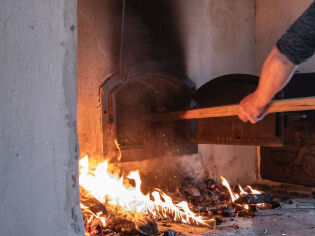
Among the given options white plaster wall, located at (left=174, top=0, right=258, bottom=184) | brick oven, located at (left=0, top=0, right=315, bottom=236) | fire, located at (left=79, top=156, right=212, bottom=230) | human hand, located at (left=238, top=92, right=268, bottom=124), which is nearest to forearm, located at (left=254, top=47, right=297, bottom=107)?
human hand, located at (left=238, top=92, right=268, bottom=124)

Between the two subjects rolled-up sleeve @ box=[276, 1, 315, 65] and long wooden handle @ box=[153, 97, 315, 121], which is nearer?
rolled-up sleeve @ box=[276, 1, 315, 65]

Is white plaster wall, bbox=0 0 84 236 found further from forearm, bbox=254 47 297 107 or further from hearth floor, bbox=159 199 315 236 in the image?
hearth floor, bbox=159 199 315 236

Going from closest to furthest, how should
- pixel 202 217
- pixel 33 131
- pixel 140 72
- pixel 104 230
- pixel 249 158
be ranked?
pixel 33 131 → pixel 104 230 → pixel 202 217 → pixel 140 72 → pixel 249 158

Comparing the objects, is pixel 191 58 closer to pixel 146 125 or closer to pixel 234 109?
pixel 146 125

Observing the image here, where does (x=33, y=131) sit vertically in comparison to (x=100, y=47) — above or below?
below

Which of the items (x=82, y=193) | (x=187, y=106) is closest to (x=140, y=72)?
(x=187, y=106)

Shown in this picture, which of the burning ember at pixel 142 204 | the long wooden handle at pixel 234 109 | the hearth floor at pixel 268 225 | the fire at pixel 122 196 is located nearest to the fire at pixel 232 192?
the burning ember at pixel 142 204

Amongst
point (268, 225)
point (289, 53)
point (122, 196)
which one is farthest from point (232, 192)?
point (289, 53)

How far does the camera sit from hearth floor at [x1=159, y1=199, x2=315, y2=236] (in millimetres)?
2793

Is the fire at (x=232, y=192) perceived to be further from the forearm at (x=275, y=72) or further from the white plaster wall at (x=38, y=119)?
the white plaster wall at (x=38, y=119)

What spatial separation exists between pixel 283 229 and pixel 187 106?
5.31 ft

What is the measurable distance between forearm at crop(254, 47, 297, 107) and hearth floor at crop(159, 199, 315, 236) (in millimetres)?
1599

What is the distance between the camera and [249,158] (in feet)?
14.9

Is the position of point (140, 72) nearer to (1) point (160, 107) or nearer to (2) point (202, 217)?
(1) point (160, 107)
